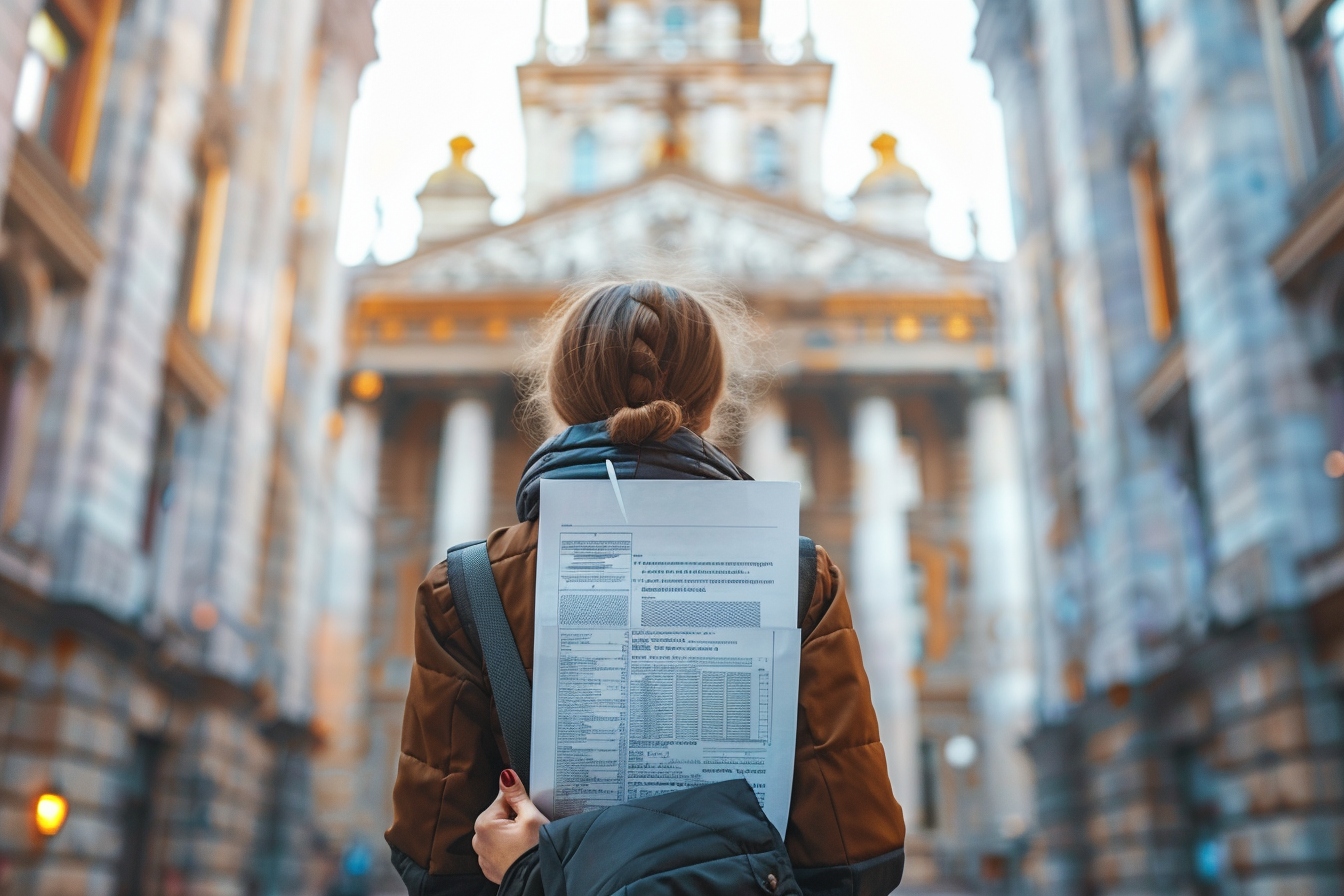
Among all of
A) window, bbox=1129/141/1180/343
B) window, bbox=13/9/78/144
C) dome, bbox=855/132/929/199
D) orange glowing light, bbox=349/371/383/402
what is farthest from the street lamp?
dome, bbox=855/132/929/199

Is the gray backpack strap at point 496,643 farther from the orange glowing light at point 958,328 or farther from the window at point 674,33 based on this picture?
the window at point 674,33

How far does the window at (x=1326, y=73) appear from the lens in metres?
14.6

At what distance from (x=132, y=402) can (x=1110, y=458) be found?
1524 cm

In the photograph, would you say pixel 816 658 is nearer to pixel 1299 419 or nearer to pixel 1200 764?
pixel 1299 419

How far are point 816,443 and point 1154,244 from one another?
2098cm

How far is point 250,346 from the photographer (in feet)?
79.1

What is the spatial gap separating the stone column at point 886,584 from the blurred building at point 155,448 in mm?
15023

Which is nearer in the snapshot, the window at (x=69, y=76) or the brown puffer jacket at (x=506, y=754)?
the brown puffer jacket at (x=506, y=754)

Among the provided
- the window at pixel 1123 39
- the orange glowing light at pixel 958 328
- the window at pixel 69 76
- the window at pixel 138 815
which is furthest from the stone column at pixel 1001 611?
the window at pixel 69 76

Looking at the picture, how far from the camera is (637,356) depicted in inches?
107

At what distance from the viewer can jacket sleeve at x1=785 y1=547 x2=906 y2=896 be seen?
7.74ft

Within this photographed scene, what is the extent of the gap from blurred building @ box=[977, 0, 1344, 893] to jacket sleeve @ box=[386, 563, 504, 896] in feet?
41.3

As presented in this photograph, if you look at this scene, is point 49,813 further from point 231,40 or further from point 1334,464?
point 231,40

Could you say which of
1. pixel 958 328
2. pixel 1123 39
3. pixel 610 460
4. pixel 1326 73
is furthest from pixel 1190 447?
pixel 958 328
